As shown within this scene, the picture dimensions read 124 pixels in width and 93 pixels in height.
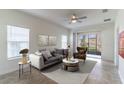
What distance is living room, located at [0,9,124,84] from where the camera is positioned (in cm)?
315

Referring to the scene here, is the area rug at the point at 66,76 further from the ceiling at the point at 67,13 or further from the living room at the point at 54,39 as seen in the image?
the ceiling at the point at 67,13

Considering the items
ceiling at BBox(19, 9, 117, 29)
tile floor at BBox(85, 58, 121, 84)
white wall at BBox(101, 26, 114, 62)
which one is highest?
ceiling at BBox(19, 9, 117, 29)

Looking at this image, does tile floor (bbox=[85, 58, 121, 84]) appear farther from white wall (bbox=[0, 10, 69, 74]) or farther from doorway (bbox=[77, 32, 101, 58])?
doorway (bbox=[77, 32, 101, 58])

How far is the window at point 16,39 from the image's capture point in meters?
3.73

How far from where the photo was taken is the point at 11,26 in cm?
373

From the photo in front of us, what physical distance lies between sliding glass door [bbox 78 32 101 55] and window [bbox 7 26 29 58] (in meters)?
6.04

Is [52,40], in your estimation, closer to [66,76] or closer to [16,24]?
[16,24]

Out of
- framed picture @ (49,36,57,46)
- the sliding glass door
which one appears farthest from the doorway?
framed picture @ (49,36,57,46)

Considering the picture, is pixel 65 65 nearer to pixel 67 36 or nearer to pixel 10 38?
pixel 10 38

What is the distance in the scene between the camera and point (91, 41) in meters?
9.08

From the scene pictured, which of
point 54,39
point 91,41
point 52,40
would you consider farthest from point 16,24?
point 91,41
